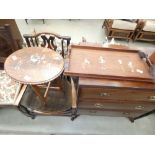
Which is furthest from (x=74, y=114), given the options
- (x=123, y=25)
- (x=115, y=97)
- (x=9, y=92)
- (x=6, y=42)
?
(x=123, y=25)

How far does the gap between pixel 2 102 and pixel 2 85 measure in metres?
0.25

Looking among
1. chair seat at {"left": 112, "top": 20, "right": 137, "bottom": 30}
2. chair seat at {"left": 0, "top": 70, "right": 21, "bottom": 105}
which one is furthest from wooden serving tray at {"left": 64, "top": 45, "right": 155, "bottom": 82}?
chair seat at {"left": 112, "top": 20, "right": 137, "bottom": 30}

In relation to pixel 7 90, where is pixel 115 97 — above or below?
above

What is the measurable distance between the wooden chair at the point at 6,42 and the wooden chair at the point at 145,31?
2.81 meters

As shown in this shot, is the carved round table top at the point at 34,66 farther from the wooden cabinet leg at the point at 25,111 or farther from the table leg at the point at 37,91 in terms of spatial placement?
the wooden cabinet leg at the point at 25,111

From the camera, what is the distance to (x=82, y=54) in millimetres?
1519

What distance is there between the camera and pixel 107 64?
1.45 meters

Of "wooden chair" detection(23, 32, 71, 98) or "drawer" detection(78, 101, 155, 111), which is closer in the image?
"drawer" detection(78, 101, 155, 111)

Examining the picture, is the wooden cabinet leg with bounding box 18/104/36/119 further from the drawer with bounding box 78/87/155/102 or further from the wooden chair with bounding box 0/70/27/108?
the drawer with bounding box 78/87/155/102

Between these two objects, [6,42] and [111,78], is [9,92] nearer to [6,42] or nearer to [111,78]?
[6,42]

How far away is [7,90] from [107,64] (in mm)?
1325

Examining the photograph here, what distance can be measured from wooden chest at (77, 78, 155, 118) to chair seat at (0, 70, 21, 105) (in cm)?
85

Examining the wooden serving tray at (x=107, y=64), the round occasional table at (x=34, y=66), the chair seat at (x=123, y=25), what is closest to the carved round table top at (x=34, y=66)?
the round occasional table at (x=34, y=66)

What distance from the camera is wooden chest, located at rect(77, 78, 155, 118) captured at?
1351mm
